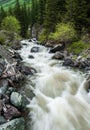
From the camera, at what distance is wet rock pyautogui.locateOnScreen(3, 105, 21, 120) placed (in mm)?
16016

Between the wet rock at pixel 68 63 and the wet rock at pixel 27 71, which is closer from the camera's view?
the wet rock at pixel 27 71

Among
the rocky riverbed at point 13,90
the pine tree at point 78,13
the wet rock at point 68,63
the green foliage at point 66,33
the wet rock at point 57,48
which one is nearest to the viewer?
the rocky riverbed at point 13,90

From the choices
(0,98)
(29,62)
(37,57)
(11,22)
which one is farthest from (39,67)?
(11,22)

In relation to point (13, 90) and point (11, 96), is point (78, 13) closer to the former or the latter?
point (13, 90)

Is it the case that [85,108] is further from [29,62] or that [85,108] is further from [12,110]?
[29,62]

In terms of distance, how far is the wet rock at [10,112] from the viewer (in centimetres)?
1602

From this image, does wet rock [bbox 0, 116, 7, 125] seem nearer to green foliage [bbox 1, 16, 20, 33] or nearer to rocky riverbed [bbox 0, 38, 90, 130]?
rocky riverbed [bbox 0, 38, 90, 130]

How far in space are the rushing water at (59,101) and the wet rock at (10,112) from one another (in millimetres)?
1174

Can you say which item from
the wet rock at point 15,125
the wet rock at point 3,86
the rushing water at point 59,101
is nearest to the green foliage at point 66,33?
the rushing water at point 59,101

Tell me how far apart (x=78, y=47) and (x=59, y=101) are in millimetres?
16855

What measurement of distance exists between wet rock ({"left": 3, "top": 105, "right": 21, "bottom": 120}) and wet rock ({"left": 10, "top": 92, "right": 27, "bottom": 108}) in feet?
1.91

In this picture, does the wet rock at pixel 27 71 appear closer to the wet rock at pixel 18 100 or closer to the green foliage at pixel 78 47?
the wet rock at pixel 18 100

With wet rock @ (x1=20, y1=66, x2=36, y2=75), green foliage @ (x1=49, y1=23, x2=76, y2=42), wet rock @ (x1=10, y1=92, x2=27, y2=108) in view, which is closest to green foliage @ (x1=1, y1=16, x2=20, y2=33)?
green foliage @ (x1=49, y1=23, x2=76, y2=42)

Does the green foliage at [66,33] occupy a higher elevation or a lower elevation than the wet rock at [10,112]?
lower
